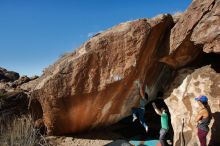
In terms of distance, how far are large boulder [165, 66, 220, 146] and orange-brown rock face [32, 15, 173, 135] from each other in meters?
0.98

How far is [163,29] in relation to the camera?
9344 mm

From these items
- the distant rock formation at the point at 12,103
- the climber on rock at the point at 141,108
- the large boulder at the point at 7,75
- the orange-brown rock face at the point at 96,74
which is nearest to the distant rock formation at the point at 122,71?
the orange-brown rock face at the point at 96,74

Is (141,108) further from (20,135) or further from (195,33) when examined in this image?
(20,135)

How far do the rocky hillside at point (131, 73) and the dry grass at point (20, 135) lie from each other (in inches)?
20.0

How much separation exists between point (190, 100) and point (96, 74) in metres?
2.54

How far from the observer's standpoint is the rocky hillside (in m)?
8.71

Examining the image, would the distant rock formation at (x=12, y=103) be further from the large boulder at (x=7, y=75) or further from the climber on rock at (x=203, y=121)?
the climber on rock at (x=203, y=121)

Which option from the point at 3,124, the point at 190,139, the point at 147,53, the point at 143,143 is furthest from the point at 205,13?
the point at 3,124

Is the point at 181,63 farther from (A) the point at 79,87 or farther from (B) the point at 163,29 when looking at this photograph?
(A) the point at 79,87

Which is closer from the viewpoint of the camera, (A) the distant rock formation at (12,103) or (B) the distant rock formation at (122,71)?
(B) the distant rock formation at (122,71)

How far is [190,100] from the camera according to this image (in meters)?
8.96

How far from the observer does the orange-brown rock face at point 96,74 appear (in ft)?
28.9

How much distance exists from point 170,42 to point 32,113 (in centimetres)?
419

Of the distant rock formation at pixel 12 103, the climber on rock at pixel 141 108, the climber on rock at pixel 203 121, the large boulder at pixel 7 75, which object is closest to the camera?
the climber on rock at pixel 203 121
